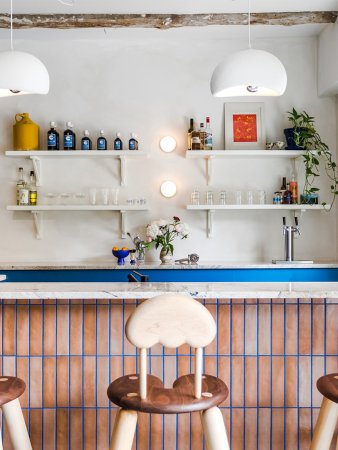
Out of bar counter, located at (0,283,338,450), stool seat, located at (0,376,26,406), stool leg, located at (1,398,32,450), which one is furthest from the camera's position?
bar counter, located at (0,283,338,450)

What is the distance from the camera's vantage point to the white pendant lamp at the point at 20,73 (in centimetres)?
223

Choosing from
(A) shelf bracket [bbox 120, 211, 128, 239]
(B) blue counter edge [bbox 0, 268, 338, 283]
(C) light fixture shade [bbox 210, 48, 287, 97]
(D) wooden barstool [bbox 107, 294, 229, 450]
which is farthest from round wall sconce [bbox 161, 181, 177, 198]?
(D) wooden barstool [bbox 107, 294, 229, 450]

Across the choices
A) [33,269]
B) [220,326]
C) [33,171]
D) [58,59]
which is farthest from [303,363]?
[58,59]

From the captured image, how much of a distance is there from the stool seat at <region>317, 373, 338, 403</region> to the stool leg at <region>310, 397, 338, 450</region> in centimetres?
5

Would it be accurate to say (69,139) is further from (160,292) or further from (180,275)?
(160,292)

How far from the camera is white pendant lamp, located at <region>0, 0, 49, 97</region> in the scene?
223 centimetres

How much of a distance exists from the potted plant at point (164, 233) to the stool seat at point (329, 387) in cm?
251

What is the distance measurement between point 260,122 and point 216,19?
3.21ft

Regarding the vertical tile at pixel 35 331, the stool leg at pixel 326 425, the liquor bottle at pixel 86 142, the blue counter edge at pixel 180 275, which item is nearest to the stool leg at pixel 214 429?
the stool leg at pixel 326 425

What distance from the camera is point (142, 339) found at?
4.89 ft

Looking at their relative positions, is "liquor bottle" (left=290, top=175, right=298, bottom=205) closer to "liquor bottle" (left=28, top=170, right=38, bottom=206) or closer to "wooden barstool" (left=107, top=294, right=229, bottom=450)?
"liquor bottle" (left=28, top=170, right=38, bottom=206)

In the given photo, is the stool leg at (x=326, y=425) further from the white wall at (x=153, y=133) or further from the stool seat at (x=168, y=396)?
the white wall at (x=153, y=133)

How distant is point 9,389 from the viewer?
1698mm

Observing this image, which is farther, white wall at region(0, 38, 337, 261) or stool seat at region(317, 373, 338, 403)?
white wall at region(0, 38, 337, 261)
